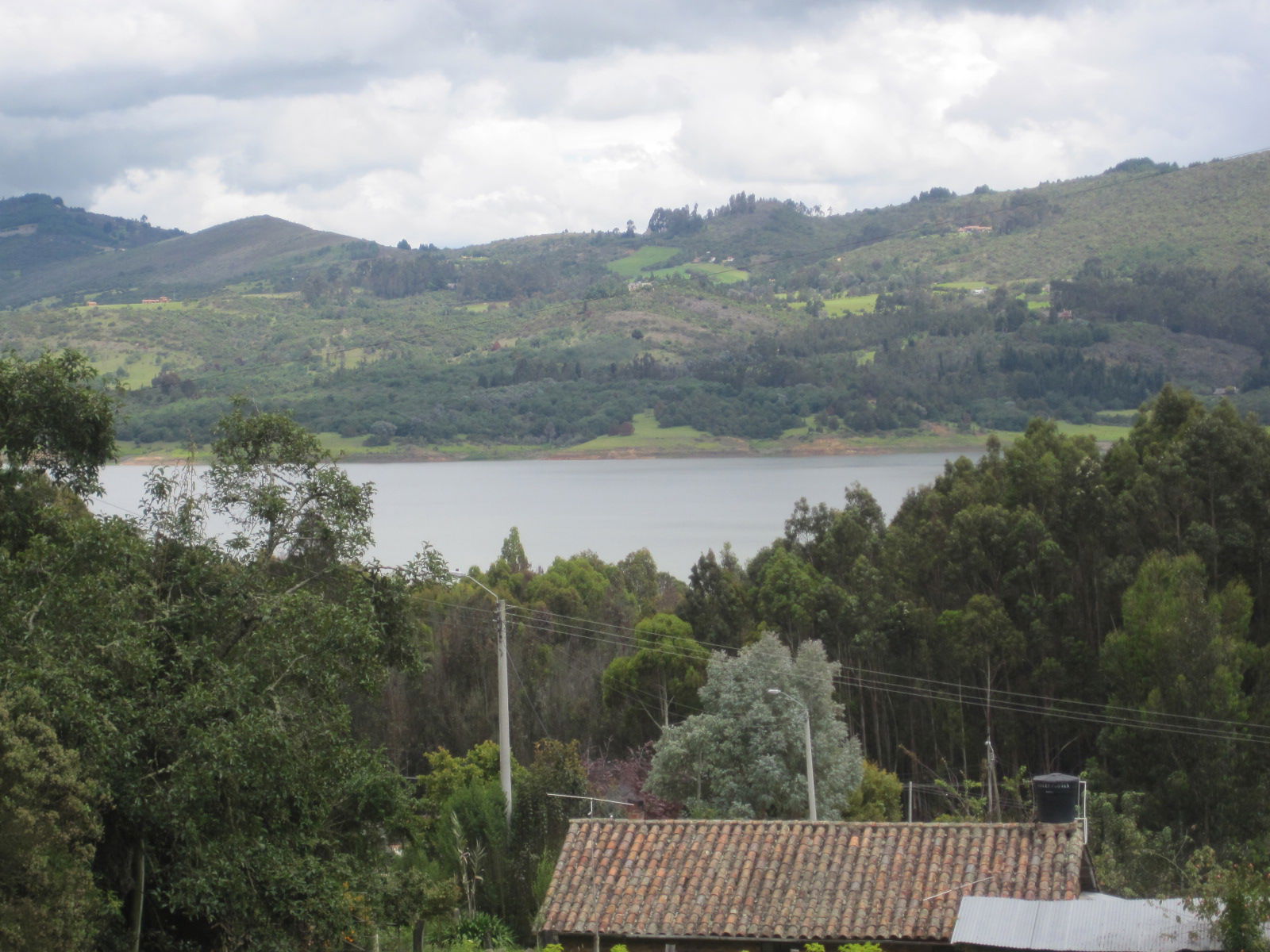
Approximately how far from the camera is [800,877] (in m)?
14.8

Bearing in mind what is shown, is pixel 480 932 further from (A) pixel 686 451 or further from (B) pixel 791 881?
(A) pixel 686 451

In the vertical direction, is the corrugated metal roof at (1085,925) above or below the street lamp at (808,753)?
above

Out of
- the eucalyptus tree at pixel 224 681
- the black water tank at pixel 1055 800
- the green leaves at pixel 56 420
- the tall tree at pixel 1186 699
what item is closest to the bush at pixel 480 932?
the eucalyptus tree at pixel 224 681

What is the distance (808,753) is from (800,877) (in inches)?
247

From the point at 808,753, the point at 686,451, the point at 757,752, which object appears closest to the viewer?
the point at 808,753

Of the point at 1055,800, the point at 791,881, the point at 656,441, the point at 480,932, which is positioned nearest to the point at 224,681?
the point at 791,881

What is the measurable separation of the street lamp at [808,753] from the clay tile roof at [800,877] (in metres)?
4.07

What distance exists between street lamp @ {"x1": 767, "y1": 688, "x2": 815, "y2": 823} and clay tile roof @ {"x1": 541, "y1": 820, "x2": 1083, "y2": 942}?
160 inches

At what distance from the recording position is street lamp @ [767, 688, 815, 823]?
821 inches

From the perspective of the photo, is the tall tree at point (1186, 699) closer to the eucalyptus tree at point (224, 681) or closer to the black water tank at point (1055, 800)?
the black water tank at point (1055, 800)

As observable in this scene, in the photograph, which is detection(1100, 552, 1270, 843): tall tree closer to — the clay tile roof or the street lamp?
the street lamp

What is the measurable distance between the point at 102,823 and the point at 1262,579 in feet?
94.1

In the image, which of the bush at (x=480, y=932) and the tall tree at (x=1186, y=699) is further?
the tall tree at (x=1186, y=699)

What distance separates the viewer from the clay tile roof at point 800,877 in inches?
555
